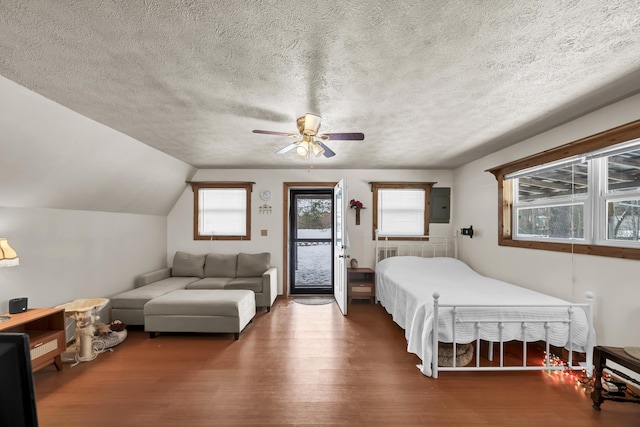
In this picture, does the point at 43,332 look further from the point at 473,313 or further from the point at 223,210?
the point at 473,313

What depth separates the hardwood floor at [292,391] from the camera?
1983mm

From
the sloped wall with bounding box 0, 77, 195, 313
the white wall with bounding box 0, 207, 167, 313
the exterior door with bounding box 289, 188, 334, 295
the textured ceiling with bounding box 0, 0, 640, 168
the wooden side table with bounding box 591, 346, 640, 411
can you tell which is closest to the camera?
the textured ceiling with bounding box 0, 0, 640, 168

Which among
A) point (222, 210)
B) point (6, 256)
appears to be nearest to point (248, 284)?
point (222, 210)

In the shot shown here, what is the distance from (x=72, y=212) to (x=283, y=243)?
2.93m

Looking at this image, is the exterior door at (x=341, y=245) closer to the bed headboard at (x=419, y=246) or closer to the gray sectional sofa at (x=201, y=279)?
the bed headboard at (x=419, y=246)

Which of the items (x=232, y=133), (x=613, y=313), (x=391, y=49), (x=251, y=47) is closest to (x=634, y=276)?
(x=613, y=313)

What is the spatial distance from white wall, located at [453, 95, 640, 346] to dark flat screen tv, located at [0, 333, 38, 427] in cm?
352

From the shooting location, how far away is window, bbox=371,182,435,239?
5.06 meters

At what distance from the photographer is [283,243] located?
5070 mm

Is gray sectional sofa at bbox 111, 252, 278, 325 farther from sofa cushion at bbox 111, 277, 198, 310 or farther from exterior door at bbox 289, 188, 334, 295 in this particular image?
exterior door at bbox 289, 188, 334, 295

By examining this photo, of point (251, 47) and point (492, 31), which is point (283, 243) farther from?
point (492, 31)

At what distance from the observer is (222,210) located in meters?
5.15

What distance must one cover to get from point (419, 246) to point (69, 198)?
504 centimetres

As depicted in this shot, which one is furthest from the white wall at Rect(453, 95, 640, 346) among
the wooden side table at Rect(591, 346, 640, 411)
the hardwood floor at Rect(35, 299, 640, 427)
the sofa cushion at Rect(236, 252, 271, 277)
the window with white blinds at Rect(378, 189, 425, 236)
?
the sofa cushion at Rect(236, 252, 271, 277)
